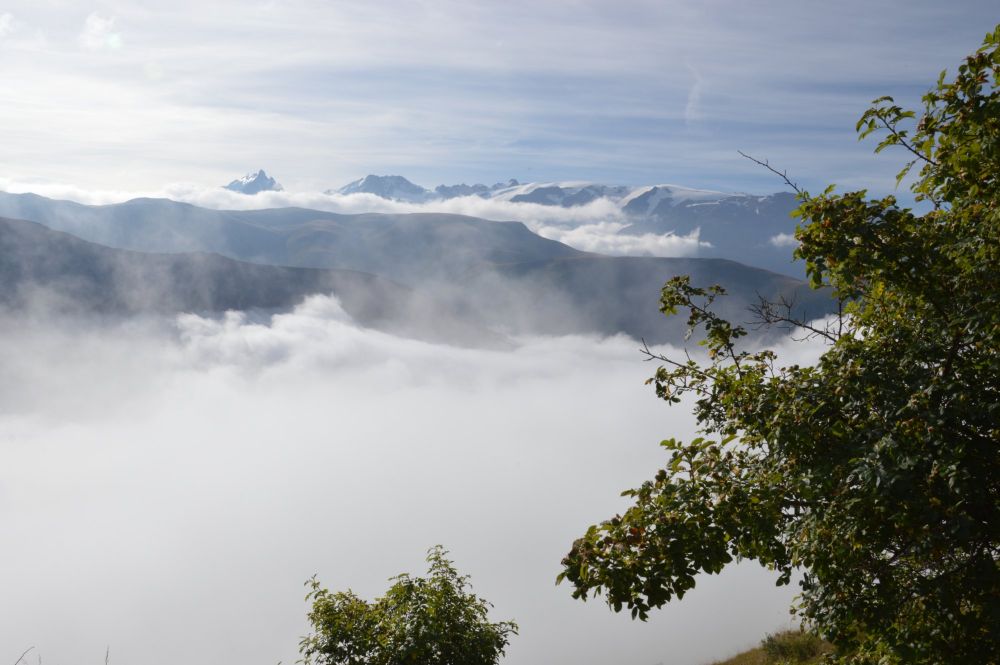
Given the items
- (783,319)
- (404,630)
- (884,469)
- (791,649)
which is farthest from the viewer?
(791,649)

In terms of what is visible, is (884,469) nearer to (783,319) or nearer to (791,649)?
(783,319)

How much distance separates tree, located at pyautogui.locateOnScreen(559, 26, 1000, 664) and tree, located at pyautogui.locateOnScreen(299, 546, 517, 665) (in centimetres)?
1008

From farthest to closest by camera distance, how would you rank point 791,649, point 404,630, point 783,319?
point 791,649
point 404,630
point 783,319

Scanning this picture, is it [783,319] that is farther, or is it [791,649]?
[791,649]

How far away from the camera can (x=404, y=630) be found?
1667cm

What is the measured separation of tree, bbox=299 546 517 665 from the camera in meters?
16.7

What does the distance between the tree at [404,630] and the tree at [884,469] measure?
10.1 metres

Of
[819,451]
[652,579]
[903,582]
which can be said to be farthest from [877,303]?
[652,579]

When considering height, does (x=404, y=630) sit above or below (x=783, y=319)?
below

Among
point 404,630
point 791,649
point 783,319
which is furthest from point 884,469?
point 791,649

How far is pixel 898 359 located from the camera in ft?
27.7

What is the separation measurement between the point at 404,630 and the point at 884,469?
42.4ft

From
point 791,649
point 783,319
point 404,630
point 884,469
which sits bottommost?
point 884,469

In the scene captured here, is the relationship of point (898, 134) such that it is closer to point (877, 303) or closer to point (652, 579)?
point (877, 303)
